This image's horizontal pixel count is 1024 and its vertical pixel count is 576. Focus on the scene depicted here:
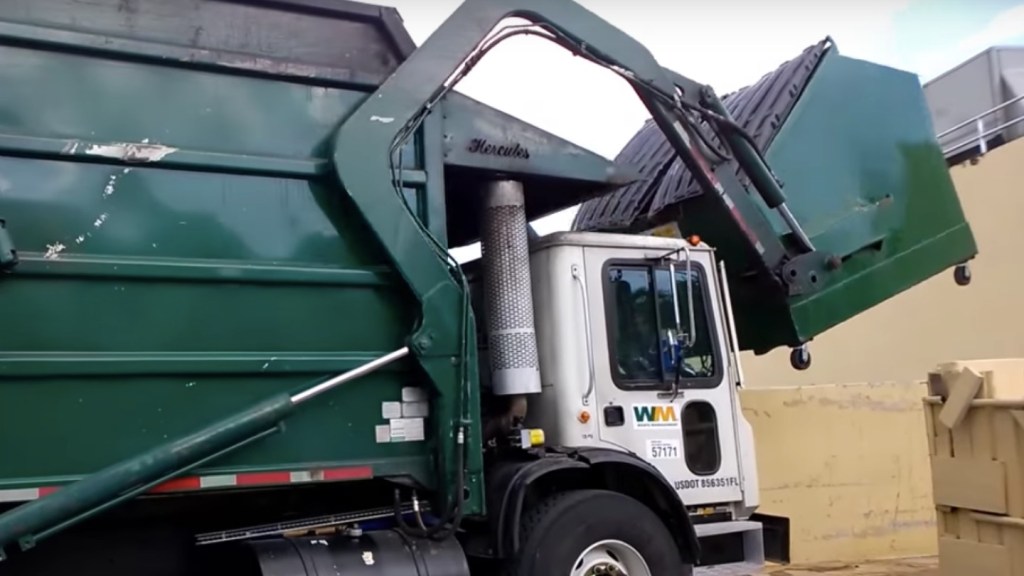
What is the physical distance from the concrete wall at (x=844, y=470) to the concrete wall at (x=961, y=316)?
1.54 m

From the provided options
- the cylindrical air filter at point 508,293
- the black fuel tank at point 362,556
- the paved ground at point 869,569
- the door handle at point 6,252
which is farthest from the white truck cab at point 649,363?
the paved ground at point 869,569

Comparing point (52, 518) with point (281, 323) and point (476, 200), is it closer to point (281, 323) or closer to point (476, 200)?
point (281, 323)

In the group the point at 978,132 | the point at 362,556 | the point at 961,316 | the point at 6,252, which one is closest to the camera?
the point at 6,252

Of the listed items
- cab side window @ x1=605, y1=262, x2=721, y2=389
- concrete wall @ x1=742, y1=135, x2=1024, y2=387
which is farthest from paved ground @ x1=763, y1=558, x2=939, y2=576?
cab side window @ x1=605, y1=262, x2=721, y2=389

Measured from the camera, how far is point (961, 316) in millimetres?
11289

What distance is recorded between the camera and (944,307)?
11.5m

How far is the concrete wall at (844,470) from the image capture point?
841 centimetres

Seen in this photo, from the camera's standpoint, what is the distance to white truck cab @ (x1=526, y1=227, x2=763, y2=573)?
4445mm

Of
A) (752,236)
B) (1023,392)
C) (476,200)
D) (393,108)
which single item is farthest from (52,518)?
(1023,392)

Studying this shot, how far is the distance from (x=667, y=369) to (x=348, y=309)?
5.20 ft

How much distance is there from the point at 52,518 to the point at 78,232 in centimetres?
96

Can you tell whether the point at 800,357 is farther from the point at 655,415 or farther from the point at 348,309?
the point at 348,309

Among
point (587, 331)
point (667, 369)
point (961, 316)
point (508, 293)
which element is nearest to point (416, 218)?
point (508, 293)

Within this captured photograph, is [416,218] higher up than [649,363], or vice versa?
[416,218]
